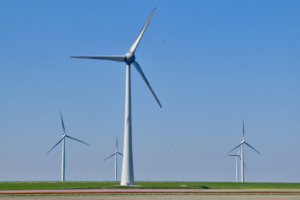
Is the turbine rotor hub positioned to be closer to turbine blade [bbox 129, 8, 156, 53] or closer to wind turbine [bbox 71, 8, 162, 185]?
wind turbine [bbox 71, 8, 162, 185]

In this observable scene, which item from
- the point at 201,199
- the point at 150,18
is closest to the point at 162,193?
the point at 201,199

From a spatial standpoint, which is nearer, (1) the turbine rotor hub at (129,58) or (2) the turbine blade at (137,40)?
(1) the turbine rotor hub at (129,58)

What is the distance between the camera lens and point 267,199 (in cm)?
5694

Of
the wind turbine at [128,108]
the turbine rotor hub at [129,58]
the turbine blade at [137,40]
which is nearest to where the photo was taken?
the wind turbine at [128,108]

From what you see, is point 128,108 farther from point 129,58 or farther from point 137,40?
point 137,40

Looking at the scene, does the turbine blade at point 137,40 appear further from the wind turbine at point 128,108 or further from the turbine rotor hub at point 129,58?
the turbine rotor hub at point 129,58

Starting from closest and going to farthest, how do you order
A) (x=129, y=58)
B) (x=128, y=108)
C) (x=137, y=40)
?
(x=128, y=108) < (x=129, y=58) < (x=137, y=40)

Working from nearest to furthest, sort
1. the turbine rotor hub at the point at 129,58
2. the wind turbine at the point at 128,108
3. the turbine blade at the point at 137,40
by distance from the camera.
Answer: the wind turbine at the point at 128,108 < the turbine rotor hub at the point at 129,58 < the turbine blade at the point at 137,40

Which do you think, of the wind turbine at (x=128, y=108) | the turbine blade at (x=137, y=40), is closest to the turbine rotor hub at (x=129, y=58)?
the wind turbine at (x=128, y=108)

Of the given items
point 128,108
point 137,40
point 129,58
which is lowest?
point 128,108

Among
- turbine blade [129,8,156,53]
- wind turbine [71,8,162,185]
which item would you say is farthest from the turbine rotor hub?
turbine blade [129,8,156,53]

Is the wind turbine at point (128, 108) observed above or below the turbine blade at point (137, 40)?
below

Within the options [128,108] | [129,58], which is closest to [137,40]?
[129,58]

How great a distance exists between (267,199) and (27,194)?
30.4 meters
